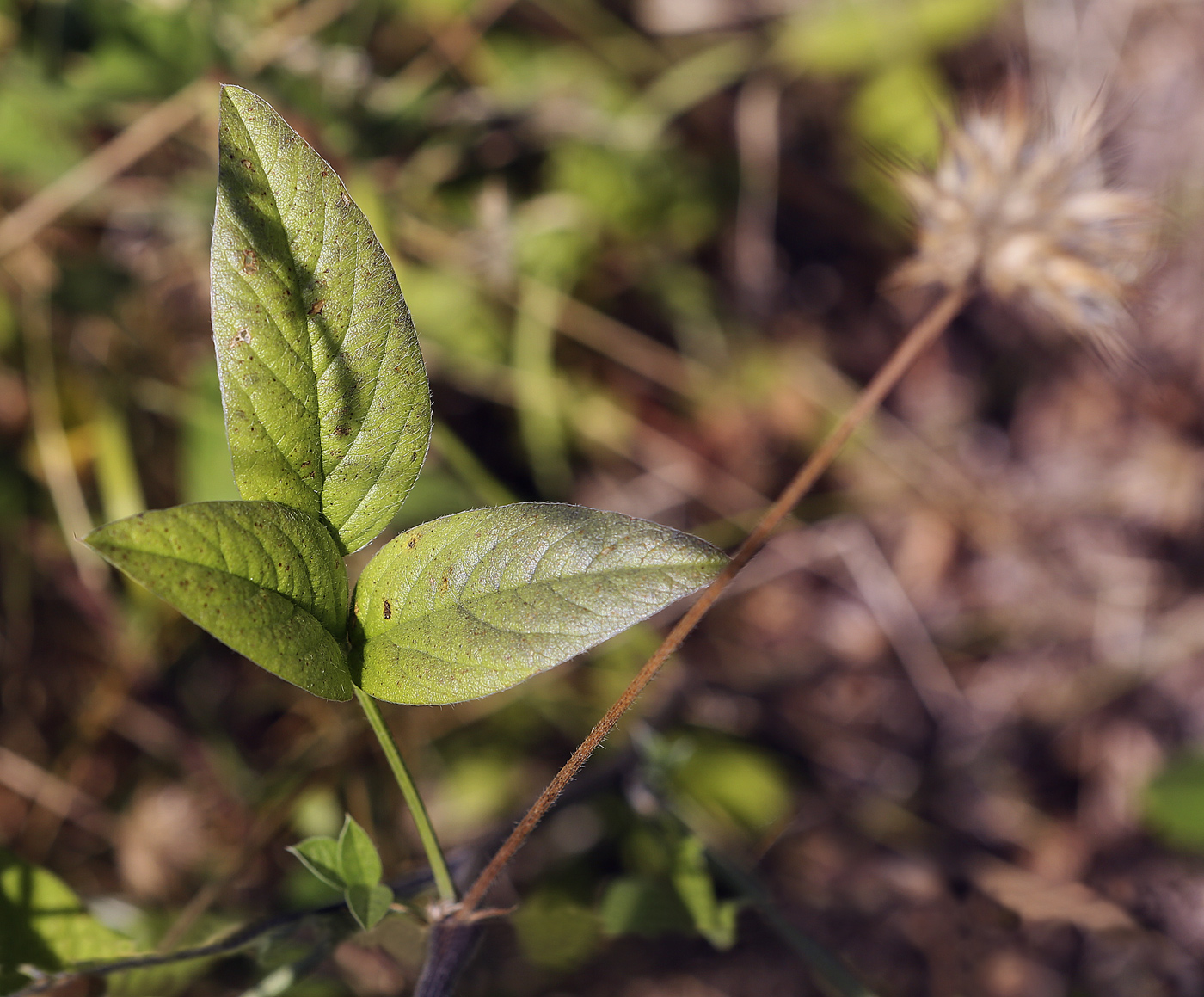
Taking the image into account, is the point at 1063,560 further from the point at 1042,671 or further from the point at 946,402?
the point at 946,402

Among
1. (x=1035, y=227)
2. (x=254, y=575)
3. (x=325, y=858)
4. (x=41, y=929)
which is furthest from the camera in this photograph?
(x=1035, y=227)

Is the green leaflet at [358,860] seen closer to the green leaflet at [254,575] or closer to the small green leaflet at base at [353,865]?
the small green leaflet at base at [353,865]

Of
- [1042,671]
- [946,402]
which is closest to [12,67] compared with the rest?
[946,402]

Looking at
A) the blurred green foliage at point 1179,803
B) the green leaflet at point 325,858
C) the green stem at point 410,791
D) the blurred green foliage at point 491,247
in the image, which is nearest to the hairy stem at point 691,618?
the green stem at point 410,791

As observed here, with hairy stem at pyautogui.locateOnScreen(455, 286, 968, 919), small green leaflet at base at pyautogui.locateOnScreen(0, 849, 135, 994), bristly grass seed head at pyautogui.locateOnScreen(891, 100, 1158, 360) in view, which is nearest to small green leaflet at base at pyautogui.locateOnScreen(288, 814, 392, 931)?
hairy stem at pyautogui.locateOnScreen(455, 286, 968, 919)

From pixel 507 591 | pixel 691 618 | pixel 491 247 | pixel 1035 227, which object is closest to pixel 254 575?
pixel 507 591

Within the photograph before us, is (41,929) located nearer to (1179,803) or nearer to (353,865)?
(353,865)

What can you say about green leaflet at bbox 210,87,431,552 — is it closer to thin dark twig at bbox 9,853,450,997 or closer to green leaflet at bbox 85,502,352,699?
Answer: green leaflet at bbox 85,502,352,699
